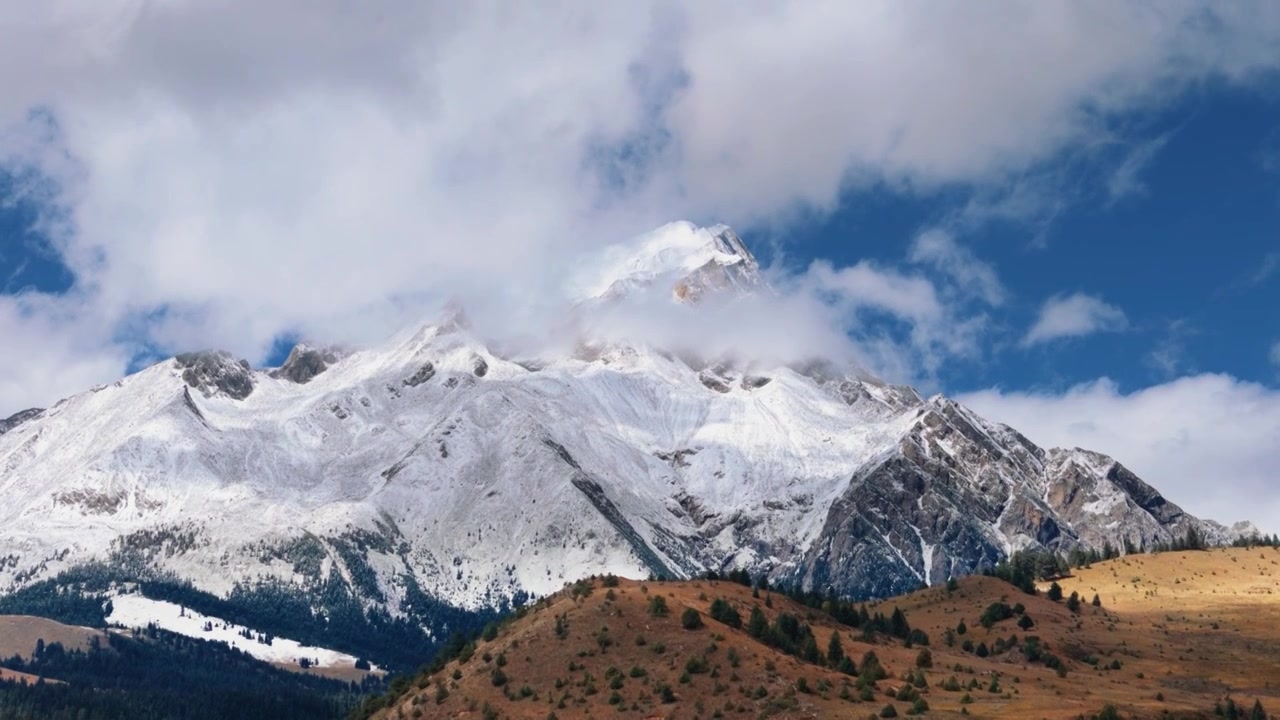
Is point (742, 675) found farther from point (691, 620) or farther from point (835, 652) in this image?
point (835, 652)

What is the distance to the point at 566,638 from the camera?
169m

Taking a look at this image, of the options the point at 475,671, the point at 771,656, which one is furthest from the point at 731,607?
the point at 475,671

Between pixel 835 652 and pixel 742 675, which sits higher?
pixel 835 652

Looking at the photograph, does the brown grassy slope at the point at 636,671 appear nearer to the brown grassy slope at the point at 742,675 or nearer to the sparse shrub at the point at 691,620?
the brown grassy slope at the point at 742,675

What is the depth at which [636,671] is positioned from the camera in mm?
157000

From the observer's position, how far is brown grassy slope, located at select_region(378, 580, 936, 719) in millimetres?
148750

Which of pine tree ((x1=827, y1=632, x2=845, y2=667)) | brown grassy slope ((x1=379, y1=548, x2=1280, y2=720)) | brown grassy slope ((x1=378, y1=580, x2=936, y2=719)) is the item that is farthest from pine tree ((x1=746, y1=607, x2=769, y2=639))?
pine tree ((x1=827, y1=632, x2=845, y2=667))

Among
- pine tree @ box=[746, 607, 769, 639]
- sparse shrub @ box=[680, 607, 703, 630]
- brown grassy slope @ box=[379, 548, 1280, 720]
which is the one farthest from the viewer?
pine tree @ box=[746, 607, 769, 639]

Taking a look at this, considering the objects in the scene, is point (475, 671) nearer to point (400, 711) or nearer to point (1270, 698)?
point (400, 711)

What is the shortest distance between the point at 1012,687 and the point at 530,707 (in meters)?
53.4

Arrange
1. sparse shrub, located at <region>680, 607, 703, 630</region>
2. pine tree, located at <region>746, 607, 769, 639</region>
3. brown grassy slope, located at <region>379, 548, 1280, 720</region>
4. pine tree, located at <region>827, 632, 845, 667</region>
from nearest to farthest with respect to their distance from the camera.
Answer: brown grassy slope, located at <region>379, 548, 1280, 720</region> < pine tree, located at <region>827, 632, 845, 667</region> < sparse shrub, located at <region>680, 607, 703, 630</region> < pine tree, located at <region>746, 607, 769, 639</region>

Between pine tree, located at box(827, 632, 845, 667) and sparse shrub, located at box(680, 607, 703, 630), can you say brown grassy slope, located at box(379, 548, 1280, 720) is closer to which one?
sparse shrub, located at box(680, 607, 703, 630)

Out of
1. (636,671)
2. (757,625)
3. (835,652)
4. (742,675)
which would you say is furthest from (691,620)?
(835,652)

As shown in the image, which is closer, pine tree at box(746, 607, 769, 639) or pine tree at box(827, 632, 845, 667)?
pine tree at box(827, 632, 845, 667)
